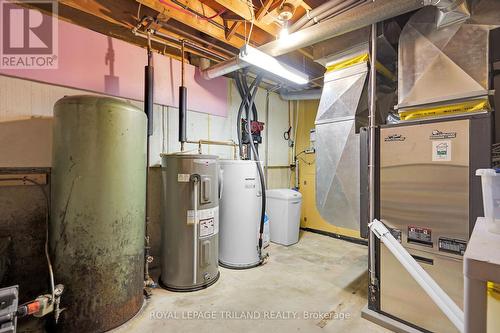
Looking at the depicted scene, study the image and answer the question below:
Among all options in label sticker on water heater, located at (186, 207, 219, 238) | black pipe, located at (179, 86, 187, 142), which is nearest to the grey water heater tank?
label sticker on water heater, located at (186, 207, 219, 238)

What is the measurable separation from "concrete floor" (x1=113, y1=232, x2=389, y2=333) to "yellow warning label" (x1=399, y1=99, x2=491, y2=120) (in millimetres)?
1719

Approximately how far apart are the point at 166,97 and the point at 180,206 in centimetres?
144

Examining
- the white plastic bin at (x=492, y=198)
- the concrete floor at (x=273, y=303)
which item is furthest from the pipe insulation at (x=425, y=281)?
the concrete floor at (x=273, y=303)

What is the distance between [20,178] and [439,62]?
3.48m

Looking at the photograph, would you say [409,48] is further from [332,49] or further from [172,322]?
[172,322]

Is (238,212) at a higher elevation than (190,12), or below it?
below

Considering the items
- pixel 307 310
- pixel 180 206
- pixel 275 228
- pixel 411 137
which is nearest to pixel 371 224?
pixel 411 137

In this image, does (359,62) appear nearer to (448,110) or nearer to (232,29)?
(448,110)

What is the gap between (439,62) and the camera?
1772 millimetres

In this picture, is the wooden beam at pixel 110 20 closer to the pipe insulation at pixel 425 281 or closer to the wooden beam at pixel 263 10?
the wooden beam at pixel 263 10

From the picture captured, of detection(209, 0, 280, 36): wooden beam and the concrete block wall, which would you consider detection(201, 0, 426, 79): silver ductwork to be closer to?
detection(209, 0, 280, 36): wooden beam

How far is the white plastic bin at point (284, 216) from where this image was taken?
12.5ft

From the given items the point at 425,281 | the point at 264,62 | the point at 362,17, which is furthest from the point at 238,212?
the point at 362,17

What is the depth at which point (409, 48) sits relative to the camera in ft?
6.37
